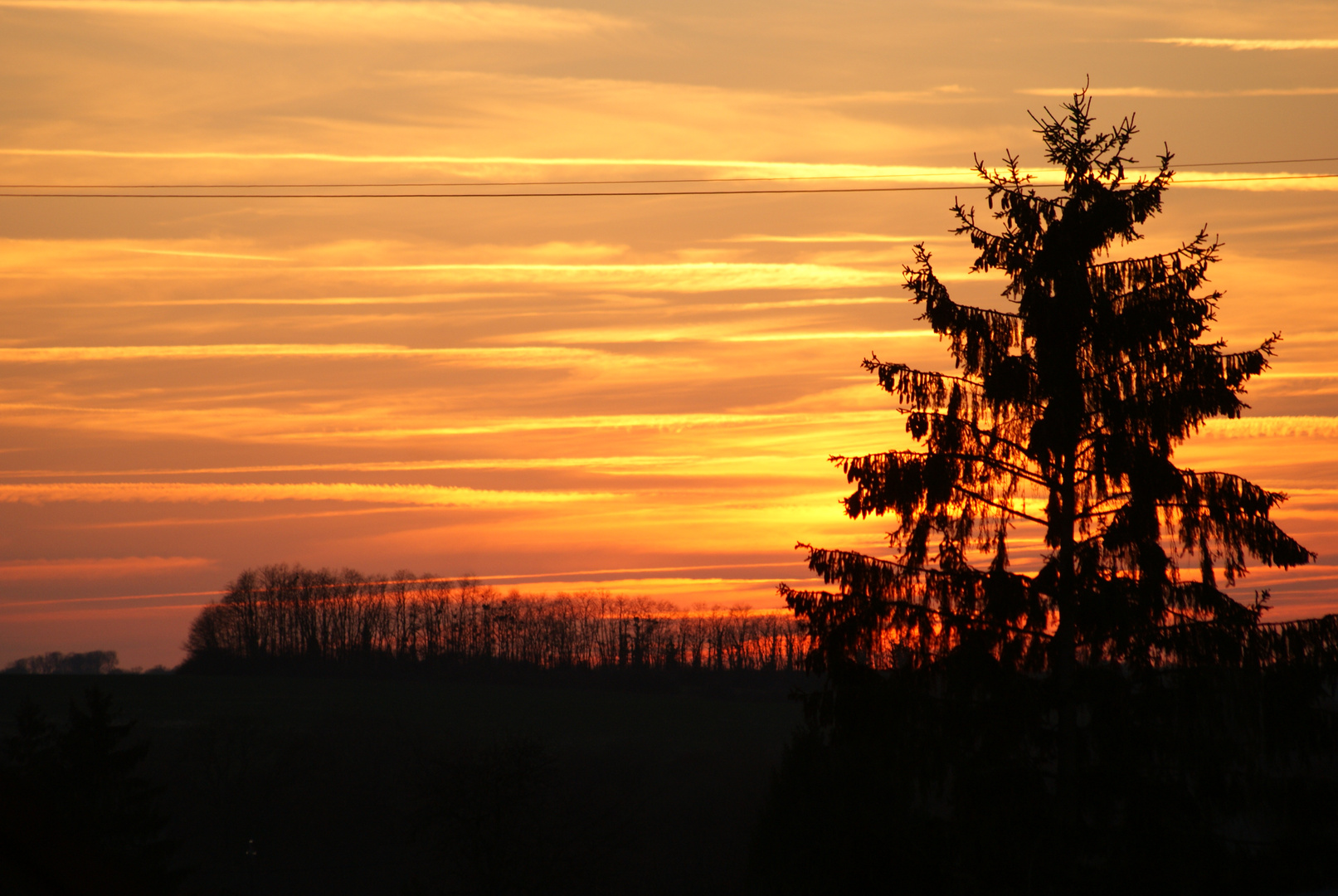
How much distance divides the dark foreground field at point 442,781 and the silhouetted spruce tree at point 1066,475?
85.2 feet

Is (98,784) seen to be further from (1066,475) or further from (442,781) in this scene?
(1066,475)

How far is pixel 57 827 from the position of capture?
6609 millimetres

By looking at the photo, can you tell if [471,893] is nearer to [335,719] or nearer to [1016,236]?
[1016,236]

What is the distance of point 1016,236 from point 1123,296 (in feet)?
4.88

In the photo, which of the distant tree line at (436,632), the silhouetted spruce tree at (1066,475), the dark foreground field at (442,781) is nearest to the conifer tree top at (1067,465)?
the silhouetted spruce tree at (1066,475)

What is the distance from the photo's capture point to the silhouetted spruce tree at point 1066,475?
42.3 feet

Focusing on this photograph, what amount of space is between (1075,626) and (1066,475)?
1.76 meters

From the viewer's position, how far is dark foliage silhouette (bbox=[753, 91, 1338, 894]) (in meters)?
12.5

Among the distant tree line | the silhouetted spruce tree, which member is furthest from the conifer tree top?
the distant tree line

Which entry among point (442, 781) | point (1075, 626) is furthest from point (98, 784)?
point (1075, 626)

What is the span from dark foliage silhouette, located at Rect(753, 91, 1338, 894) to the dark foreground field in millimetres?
25768

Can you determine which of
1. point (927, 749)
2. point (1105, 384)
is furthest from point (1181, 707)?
point (1105, 384)

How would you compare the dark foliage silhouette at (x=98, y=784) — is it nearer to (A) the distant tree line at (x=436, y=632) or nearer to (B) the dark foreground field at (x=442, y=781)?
(B) the dark foreground field at (x=442, y=781)

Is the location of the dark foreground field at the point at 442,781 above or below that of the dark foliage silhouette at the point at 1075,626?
below
